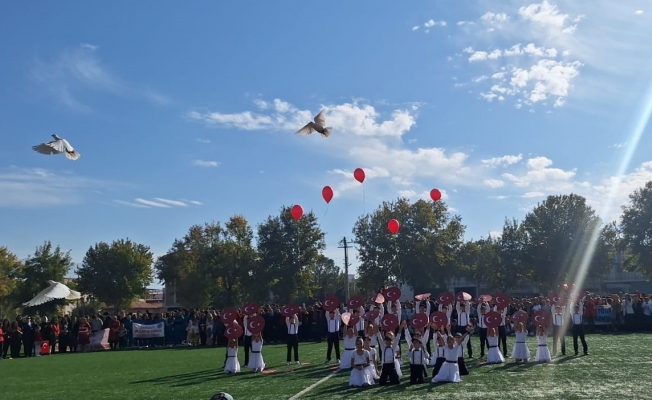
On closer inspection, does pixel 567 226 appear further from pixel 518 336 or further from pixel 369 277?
pixel 518 336

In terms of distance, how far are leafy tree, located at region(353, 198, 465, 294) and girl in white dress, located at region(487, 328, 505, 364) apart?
128ft

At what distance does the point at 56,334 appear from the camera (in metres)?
32.4

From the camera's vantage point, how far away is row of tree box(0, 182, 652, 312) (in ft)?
186

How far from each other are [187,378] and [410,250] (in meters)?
42.2

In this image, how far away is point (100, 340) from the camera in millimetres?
33375

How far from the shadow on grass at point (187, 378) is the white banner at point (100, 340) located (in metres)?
16.1

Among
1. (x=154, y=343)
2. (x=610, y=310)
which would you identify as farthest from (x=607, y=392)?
(x=154, y=343)

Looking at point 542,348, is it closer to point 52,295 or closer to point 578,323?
point 578,323

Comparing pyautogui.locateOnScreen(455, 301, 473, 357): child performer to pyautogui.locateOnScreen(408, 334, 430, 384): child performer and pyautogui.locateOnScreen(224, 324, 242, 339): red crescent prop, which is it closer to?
pyautogui.locateOnScreen(408, 334, 430, 384): child performer

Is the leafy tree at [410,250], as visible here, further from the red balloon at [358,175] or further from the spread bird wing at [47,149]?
the spread bird wing at [47,149]

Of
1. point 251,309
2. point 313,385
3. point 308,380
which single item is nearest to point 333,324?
point 251,309

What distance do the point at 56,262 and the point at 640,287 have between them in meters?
75.0

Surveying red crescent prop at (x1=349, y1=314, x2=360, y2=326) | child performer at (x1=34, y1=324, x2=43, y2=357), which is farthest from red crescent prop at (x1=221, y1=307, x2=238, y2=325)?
child performer at (x1=34, y1=324, x2=43, y2=357)

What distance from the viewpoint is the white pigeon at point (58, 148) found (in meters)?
15.0
